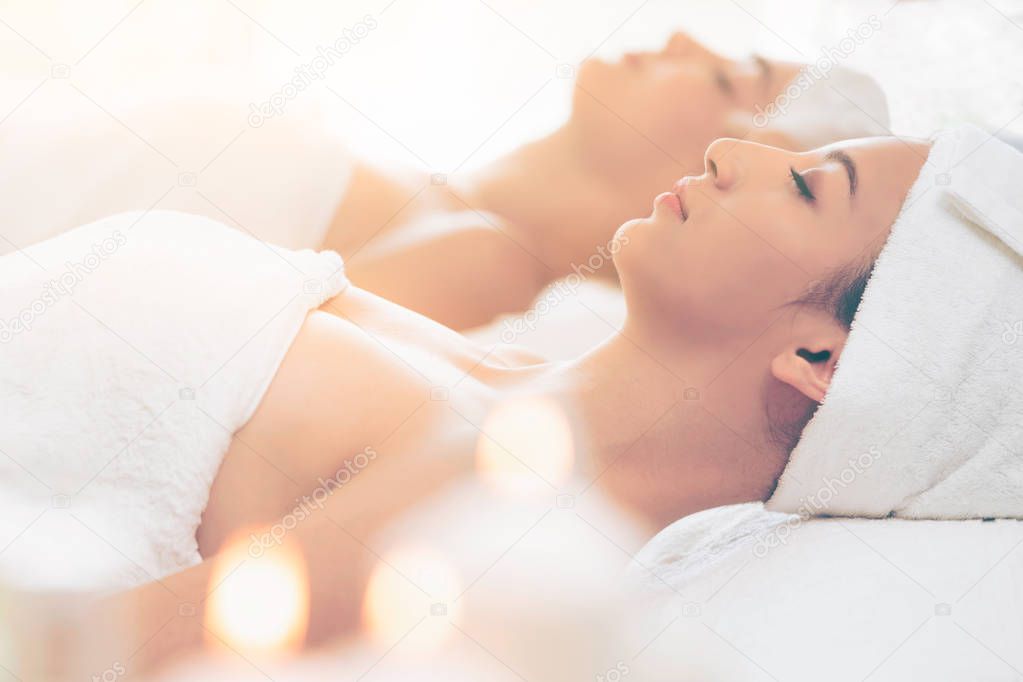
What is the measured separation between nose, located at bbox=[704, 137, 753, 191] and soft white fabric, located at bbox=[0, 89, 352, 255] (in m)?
0.58

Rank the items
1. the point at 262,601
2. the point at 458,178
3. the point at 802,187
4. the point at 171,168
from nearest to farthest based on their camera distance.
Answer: the point at 262,601 < the point at 802,187 < the point at 171,168 < the point at 458,178

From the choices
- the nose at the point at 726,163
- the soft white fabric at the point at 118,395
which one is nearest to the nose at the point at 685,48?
the nose at the point at 726,163

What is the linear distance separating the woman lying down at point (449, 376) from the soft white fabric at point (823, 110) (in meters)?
0.45

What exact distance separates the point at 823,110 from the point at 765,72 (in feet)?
0.33

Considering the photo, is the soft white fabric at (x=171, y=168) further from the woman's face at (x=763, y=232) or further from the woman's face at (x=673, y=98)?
the woman's face at (x=763, y=232)

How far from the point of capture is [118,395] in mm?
738

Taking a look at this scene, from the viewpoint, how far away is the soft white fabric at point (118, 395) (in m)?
0.69

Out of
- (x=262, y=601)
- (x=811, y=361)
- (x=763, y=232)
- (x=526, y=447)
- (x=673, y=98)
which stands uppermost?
(x=673, y=98)

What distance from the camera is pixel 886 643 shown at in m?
0.68

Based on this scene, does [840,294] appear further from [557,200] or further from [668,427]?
[557,200]

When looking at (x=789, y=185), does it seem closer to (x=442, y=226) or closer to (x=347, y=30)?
(x=442, y=226)

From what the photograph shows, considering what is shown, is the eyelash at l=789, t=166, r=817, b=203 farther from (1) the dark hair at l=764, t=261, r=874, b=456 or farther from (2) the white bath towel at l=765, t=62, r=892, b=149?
(2) the white bath towel at l=765, t=62, r=892, b=149

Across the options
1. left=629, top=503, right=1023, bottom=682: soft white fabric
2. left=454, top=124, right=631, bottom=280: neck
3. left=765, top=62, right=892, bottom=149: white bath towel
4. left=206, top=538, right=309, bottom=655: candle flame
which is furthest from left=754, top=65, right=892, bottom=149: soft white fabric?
left=206, top=538, right=309, bottom=655: candle flame

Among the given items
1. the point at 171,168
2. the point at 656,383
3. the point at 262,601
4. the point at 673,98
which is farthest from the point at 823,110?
the point at 262,601
